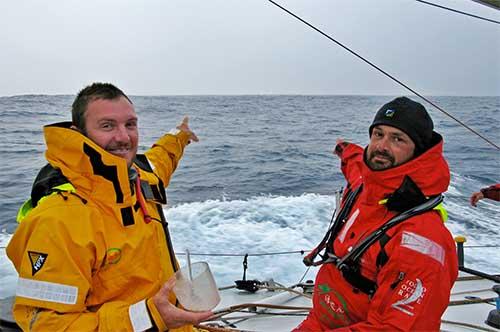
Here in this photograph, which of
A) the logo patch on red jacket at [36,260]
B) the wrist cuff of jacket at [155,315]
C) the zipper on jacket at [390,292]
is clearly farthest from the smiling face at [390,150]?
the logo patch on red jacket at [36,260]

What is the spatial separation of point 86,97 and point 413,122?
3.25ft

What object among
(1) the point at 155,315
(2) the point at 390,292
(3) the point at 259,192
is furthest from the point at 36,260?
(3) the point at 259,192

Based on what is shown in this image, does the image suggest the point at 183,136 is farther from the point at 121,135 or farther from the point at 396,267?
the point at 396,267

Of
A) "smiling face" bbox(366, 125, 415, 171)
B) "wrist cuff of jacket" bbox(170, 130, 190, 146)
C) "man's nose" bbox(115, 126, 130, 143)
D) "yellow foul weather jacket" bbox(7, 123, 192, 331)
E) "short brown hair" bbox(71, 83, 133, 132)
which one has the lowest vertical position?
"yellow foul weather jacket" bbox(7, 123, 192, 331)

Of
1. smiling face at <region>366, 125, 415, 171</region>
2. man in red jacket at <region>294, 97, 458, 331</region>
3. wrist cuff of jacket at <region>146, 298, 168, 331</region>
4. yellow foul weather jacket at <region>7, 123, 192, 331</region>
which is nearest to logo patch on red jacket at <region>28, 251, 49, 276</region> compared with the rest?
yellow foul weather jacket at <region>7, 123, 192, 331</region>

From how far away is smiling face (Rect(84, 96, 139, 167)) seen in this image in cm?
126

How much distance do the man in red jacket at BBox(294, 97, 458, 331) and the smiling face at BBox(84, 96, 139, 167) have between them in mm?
772

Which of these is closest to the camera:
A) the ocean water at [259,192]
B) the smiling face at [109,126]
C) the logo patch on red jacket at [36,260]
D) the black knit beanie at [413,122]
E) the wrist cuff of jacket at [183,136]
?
the logo patch on red jacket at [36,260]

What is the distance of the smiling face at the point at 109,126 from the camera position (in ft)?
4.14

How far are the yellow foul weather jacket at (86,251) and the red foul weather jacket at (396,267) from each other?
610mm

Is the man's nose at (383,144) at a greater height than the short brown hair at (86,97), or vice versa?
the short brown hair at (86,97)

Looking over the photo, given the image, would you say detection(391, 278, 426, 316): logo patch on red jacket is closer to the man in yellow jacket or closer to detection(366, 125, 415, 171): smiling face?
detection(366, 125, 415, 171): smiling face

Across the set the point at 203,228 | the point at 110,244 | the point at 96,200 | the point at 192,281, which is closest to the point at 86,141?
the point at 96,200

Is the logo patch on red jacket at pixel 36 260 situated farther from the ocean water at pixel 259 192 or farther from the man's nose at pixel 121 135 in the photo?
the ocean water at pixel 259 192
